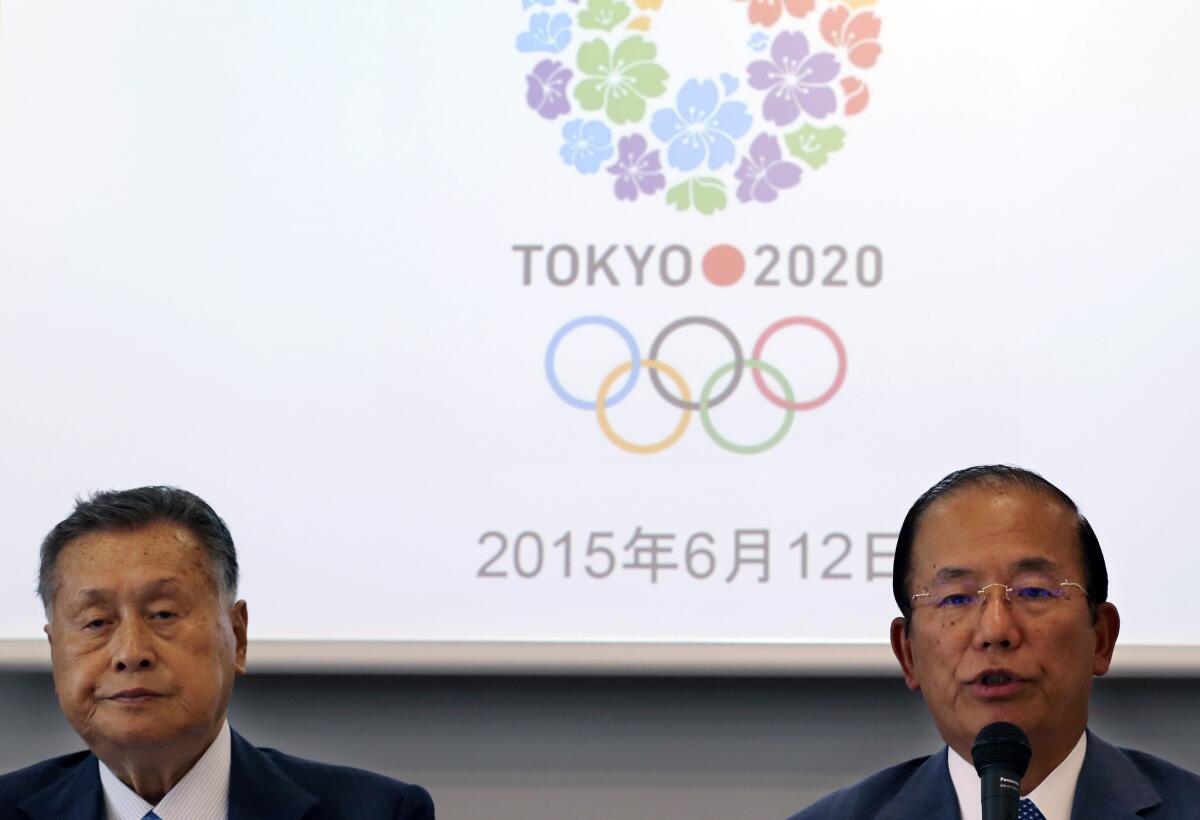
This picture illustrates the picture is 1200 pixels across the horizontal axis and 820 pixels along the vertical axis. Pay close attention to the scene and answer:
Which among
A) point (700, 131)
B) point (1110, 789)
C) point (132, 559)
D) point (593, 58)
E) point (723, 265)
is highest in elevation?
point (593, 58)

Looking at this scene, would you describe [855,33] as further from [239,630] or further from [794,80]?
[239,630]

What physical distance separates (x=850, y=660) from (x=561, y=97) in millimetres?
1069

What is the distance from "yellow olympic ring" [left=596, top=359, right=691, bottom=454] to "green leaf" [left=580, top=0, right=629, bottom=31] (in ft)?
1.93

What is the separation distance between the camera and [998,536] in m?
1.98

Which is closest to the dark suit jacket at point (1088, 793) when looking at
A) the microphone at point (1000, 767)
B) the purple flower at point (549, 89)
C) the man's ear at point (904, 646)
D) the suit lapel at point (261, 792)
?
the man's ear at point (904, 646)

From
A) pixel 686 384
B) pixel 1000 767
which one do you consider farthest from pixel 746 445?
pixel 1000 767

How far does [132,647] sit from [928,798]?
100cm

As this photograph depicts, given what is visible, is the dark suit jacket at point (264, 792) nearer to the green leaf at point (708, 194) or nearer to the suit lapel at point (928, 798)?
the suit lapel at point (928, 798)

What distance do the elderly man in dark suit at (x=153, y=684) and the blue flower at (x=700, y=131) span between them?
1083 millimetres

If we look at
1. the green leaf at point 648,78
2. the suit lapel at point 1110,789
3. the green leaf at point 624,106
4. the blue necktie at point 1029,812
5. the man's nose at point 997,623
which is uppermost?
the green leaf at point 648,78

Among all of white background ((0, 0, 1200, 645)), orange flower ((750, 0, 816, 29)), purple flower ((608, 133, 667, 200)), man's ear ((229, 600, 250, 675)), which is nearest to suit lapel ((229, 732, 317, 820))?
man's ear ((229, 600, 250, 675))

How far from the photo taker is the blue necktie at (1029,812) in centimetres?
194

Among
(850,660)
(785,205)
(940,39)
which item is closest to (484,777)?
(850,660)

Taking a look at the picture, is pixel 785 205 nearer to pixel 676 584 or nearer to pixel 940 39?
pixel 940 39
